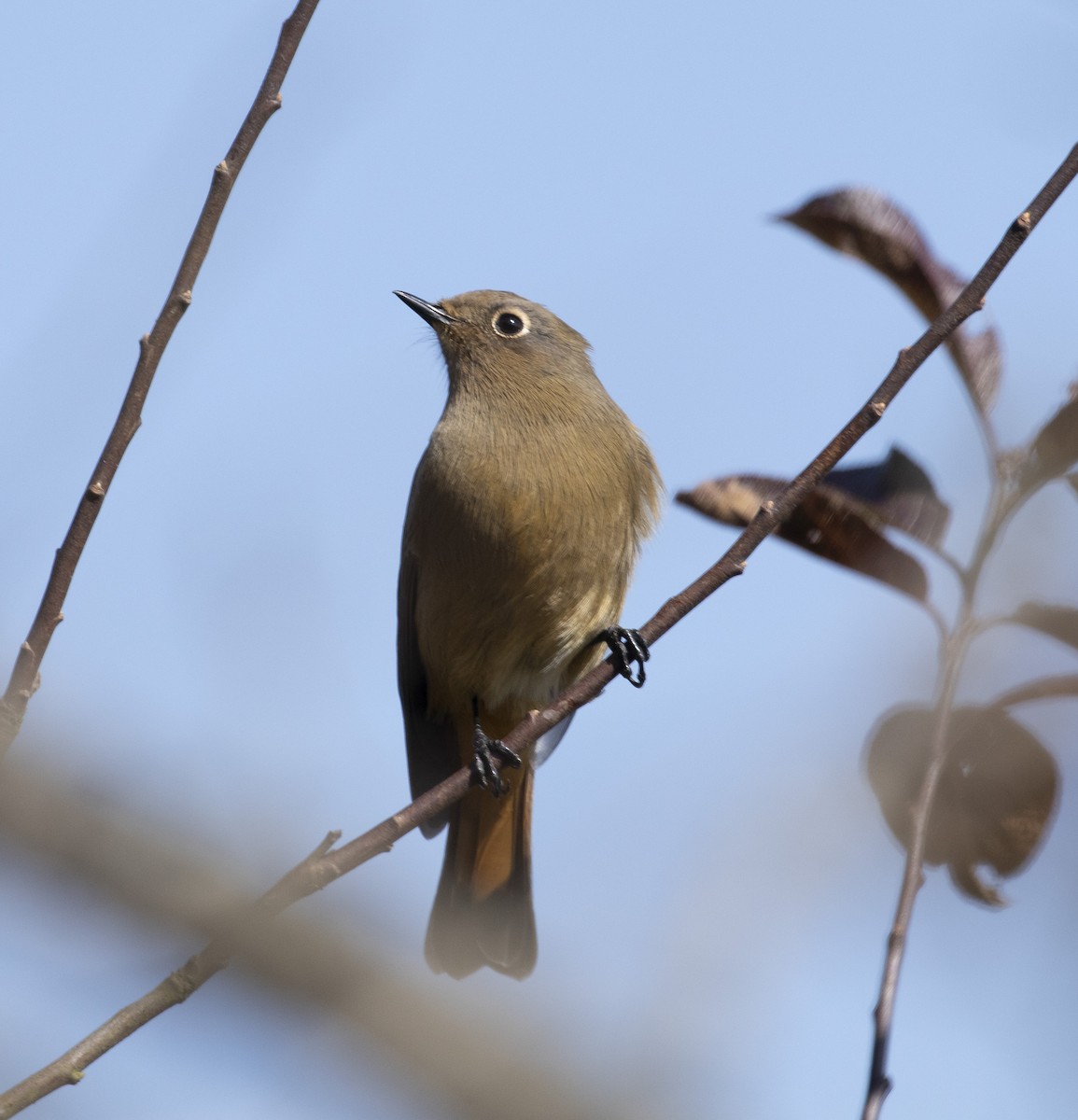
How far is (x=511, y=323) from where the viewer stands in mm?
6270

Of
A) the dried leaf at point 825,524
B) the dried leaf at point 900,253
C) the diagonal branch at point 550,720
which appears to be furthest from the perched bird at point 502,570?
the dried leaf at point 900,253

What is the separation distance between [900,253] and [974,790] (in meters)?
1.27

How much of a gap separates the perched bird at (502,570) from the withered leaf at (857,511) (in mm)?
1463

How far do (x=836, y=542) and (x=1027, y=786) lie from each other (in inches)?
28.0

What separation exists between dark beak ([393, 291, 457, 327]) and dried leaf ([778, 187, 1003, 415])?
9.55ft

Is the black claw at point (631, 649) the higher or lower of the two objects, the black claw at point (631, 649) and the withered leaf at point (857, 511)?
the lower

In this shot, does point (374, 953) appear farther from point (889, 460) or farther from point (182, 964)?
point (889, 460)

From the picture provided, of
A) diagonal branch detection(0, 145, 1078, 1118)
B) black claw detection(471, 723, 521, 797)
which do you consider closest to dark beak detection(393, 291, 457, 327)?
black claw detection(471, 723, 521, 797)

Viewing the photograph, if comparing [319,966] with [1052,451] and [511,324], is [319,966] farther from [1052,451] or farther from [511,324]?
[511,324]

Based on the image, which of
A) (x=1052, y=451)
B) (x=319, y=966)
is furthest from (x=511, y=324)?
(x=319, y=966)

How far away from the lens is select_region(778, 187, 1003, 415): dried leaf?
340 centimetres

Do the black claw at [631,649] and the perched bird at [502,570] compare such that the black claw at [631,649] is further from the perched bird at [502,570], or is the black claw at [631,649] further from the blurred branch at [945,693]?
the blurred branch at [945,693]

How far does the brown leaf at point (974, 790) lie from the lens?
3.04 meters

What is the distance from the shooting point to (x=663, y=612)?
11.4 ft
